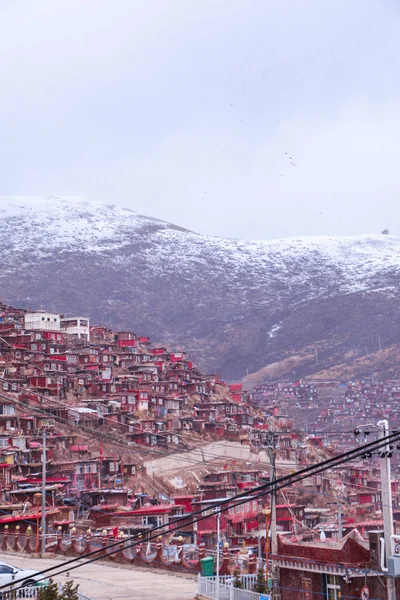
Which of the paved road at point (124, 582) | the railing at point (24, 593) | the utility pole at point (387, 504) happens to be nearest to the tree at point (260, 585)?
the paved road at point (124, 582)

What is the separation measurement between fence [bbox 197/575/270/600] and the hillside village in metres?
1.41

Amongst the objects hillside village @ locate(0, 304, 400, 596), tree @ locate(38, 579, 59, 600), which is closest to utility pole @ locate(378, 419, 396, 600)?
hillside village @ locate(0, 304, 400, 596)

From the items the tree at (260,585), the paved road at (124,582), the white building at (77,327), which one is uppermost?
the white building at (77,327)

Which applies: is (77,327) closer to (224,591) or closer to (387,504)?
(224,591)

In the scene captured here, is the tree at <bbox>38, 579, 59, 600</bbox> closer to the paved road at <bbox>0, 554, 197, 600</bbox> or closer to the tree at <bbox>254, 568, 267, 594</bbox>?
the paved road at <bbox>0, 554, 197, 600</bbox>

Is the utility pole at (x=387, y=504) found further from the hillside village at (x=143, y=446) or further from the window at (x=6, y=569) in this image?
the window at (x=6, y=569)

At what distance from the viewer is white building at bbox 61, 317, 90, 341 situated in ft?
393

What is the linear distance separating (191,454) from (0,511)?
31.7 m

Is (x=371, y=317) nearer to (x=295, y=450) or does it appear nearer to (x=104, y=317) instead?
(x=104, y=317)

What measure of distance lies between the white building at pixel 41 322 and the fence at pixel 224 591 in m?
96.9

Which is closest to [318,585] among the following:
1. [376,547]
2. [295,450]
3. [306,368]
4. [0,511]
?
[376,547]

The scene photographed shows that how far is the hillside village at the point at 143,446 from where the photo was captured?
163 feet

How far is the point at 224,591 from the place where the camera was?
22.0 meters

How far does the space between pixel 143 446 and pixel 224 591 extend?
5437 centimetres
